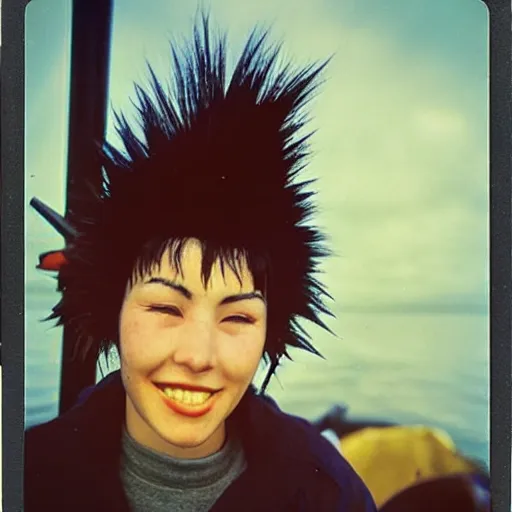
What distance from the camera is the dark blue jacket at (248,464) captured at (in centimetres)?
208

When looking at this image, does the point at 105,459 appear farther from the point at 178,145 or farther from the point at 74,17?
the point at 74,17

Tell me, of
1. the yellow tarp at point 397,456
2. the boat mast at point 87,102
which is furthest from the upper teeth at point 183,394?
the boat mast at point 87,102

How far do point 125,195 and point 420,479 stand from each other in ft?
3.52

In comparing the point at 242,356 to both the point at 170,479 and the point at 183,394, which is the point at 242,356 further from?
the point at 170,479

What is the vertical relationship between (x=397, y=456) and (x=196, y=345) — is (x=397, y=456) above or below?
below

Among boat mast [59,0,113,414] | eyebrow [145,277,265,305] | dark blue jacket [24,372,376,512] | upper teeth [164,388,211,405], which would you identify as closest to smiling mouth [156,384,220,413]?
upper teeth [164,388,211,405]

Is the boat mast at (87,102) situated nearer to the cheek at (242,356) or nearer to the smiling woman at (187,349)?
the smiling woman at (187,349)

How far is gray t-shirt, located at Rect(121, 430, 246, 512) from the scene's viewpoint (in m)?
2.06

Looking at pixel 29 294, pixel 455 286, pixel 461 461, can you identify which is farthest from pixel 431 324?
pixel 29 294

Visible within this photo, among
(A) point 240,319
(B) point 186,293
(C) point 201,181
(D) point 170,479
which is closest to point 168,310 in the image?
(B) point 186,293

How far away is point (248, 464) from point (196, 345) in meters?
0.36

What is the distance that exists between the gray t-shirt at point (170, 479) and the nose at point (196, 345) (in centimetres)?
27

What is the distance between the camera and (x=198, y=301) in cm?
202

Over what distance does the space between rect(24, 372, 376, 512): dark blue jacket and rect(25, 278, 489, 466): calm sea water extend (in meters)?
0.06
